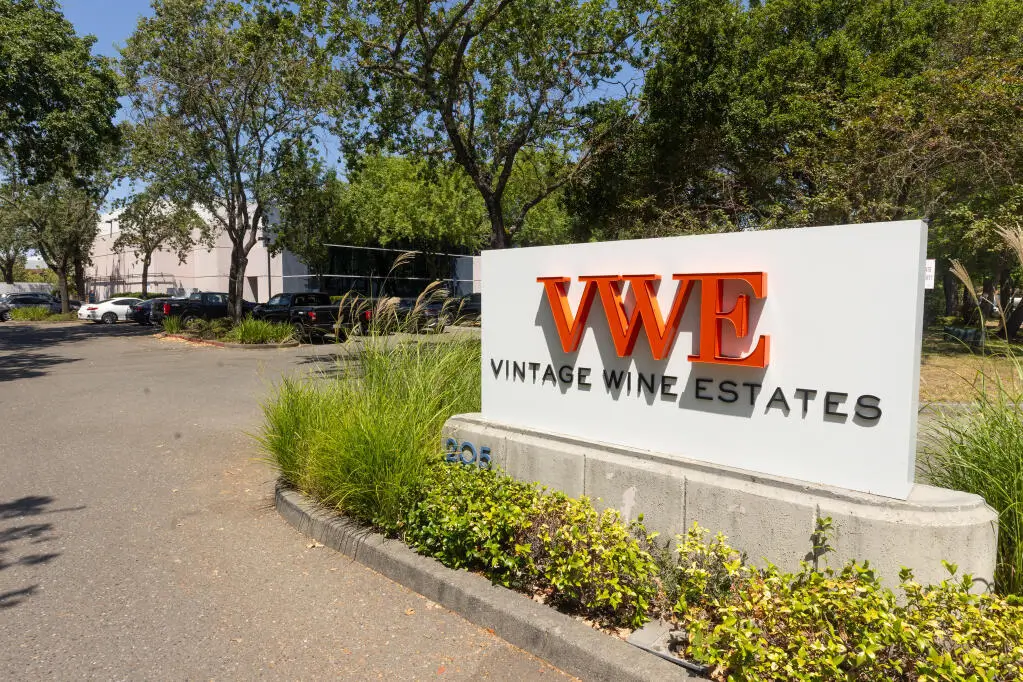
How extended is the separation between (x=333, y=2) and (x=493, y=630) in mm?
13237

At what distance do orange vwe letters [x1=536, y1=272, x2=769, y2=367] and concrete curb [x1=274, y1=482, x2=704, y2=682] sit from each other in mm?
1611

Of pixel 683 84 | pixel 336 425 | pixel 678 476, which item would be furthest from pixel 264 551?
pixel 683 84

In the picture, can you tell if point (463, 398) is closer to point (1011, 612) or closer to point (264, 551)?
point (264, 551)

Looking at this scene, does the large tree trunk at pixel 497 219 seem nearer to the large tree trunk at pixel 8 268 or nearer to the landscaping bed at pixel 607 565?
the landscaping bed at pixel 607 565

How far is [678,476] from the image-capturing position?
3895 mm

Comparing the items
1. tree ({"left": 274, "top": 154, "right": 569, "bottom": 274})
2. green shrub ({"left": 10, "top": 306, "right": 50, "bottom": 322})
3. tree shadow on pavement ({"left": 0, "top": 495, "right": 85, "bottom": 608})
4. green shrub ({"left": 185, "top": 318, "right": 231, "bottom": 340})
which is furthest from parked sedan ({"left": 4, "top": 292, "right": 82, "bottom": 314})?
tree shadow on pavement ({"left": 0, "top": 495, "right": 85, "bottom": 608})

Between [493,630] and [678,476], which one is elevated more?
[678,476]

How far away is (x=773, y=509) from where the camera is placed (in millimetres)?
3508

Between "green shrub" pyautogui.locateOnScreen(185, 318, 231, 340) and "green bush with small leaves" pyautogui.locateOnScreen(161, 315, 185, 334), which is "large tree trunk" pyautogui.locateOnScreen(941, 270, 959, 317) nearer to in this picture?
"green shrub" pyautogui.locateOnScreen(185, 318, 231, 340)

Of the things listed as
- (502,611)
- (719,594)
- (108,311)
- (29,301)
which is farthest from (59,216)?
(719,594)

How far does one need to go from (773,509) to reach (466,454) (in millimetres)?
2384

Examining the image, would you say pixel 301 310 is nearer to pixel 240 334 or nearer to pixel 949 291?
pixel 240 334

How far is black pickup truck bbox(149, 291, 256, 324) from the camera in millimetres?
28266

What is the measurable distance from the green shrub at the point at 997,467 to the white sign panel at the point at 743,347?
1.89 feet
